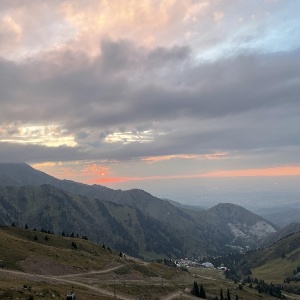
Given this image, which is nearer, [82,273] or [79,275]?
[79,275]

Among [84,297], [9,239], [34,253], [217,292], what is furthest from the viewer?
[217,292]

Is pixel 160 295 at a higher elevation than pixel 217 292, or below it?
higher

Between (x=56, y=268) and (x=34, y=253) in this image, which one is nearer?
(x=56, y=268)

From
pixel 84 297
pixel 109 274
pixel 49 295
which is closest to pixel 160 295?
pixel 109 274

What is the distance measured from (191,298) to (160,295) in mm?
14955

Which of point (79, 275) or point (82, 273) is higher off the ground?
point (79, 275)

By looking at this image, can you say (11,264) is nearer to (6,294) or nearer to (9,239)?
(9,239)

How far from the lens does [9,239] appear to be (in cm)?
17050

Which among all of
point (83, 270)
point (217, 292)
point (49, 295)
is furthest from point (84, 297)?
point (217, 292)

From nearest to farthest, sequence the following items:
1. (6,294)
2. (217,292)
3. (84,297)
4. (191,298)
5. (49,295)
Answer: (6,294)
(49,295)
(84,297)
(191,298)
(217,292)

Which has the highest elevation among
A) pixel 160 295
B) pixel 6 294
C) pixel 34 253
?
pixel 6 294

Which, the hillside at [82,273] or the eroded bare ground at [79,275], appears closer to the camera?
the hillside at [82,273]

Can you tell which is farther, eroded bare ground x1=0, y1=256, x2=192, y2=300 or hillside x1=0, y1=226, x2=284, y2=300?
eroded bare ground x1=0, y1=256, x2=192, y2=300

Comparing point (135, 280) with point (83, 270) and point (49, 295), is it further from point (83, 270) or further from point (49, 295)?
point (49, 295)
